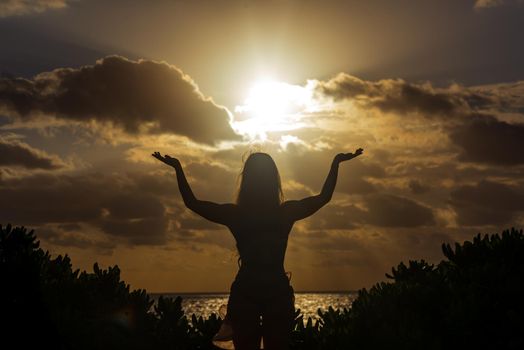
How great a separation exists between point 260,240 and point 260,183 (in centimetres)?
81

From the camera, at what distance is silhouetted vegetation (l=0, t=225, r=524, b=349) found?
10.5 m

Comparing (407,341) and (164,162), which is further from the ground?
(164,162)

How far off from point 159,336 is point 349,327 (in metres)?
3.56

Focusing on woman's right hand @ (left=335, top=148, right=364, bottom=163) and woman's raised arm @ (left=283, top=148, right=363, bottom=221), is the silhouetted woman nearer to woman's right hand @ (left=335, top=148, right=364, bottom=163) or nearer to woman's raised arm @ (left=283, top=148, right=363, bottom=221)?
woman's raised arm @ (left=283, top=148, right=363, bottom=221)

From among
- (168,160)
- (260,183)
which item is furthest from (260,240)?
(168,160)

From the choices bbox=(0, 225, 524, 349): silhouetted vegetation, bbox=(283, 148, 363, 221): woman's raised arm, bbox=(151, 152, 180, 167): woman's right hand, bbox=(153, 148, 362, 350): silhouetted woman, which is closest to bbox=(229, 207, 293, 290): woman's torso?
bbox=(153, 148, 362, 350): silhouetted woman

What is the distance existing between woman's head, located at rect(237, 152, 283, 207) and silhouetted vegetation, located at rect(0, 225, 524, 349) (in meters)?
3.05

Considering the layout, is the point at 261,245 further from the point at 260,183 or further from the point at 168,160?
the point at 168,160

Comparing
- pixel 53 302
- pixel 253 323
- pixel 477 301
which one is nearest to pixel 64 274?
pixel 53 302

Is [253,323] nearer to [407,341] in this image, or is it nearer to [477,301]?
[407,341]

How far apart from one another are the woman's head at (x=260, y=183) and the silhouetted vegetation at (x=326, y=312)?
3050 mm

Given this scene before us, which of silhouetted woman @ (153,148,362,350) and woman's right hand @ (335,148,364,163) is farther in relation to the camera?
woman's right hand @ (335,148,364,163)

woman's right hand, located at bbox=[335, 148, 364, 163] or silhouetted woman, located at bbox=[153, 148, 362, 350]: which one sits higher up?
woman's right hand, located at bbox=[335, 148, 364, 163]

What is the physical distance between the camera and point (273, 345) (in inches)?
340
